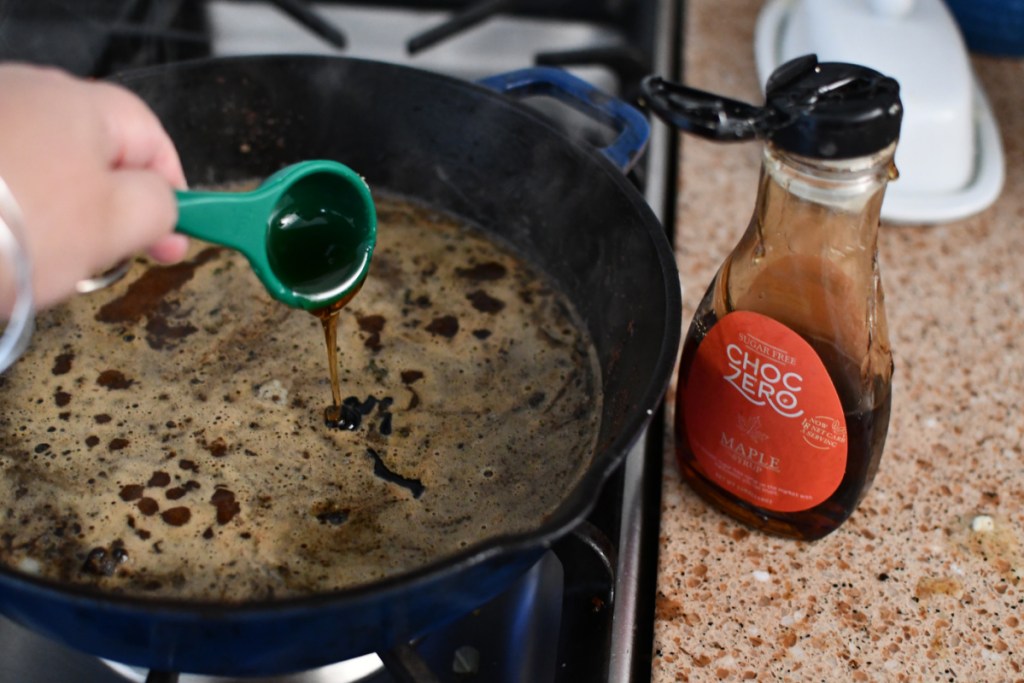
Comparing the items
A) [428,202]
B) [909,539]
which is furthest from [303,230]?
[909,539]

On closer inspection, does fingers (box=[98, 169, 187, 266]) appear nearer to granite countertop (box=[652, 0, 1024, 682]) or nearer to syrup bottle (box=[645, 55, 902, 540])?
syrup bottle (box=[645, 55, 902, 540])

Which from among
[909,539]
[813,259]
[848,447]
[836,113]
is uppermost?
[836,113]

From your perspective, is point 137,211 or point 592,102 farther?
point 592,102

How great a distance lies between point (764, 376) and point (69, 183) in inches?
17.9

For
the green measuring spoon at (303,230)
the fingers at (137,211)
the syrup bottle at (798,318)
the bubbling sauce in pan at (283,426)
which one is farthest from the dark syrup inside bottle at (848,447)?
the fingers at (137,211)

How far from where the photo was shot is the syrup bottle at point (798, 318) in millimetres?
560

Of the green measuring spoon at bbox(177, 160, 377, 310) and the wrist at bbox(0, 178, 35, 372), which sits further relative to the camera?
the green measuring spoon at bbox(177, 160, 377, 310)

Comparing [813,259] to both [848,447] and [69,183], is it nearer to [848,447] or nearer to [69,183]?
[848,447]

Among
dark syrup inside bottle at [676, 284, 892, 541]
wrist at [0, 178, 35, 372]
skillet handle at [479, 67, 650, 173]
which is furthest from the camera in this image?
skillet handle at [479, 67, 650, 173]

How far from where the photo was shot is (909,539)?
75 centimetres

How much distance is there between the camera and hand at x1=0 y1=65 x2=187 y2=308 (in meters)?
0.54

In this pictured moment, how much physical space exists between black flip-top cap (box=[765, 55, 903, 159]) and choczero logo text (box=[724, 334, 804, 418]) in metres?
0.15

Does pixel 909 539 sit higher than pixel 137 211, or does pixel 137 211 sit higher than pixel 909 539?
pixel 137 211

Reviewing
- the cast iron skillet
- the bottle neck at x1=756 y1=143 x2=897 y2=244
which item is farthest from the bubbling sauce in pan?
the bottle neck at x1=756 y1=143 x2=897 y2=244
